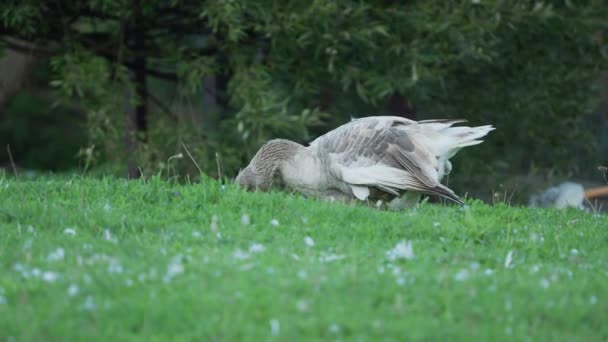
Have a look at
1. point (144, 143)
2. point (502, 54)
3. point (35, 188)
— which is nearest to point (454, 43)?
point (502, 54)

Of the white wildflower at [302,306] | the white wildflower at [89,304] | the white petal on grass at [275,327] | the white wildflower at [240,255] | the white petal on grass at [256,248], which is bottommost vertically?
the white petal on grass at [256,248]

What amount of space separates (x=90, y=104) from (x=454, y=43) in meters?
4.93

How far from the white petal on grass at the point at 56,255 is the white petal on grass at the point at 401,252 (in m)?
2.05

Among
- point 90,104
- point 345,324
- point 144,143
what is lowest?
point 144,143

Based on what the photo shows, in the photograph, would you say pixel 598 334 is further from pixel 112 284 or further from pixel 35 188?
pixel 35 188

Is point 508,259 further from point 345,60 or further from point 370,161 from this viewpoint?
point 345,60

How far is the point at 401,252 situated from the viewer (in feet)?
19.3

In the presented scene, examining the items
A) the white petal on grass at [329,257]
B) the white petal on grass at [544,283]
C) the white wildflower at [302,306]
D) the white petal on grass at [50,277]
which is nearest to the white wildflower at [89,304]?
the white petal on grass at [50,277]

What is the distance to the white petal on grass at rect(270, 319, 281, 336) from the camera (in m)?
4.34

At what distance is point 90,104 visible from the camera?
11.9m

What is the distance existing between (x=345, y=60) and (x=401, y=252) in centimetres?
658

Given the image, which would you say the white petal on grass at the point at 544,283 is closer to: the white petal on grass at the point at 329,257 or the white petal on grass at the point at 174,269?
the white petal on grass at the point at 329,257

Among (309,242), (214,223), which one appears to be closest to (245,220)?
(214,223)

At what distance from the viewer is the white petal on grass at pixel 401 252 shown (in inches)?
229
